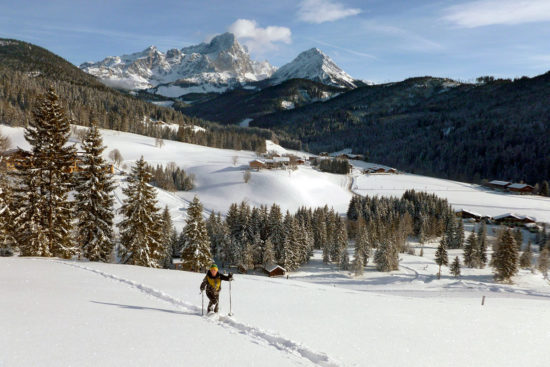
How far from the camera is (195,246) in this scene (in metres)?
35.3

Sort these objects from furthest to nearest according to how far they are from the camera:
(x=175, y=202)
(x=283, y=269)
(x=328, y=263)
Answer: (x=175, y=202), (x=328, y=263), (x=283, y=269)

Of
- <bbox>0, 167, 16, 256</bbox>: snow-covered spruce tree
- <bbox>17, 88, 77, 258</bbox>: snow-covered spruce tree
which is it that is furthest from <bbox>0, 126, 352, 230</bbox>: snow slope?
<bbox>17, 88, 77, 258</bbox>: snow-covered spruce tree

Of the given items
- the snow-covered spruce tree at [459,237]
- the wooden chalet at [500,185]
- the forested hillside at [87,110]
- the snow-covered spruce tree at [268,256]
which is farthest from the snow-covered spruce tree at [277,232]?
the forested hillside at [87,110]

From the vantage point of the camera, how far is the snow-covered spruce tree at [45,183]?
878 inches

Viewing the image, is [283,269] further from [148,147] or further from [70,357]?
[148,147]

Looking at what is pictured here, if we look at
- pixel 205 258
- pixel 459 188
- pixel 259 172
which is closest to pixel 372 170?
pixel 459 188

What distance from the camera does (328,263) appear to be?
6675 cm

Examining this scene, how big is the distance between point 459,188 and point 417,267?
3317 inches

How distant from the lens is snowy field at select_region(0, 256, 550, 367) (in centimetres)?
710

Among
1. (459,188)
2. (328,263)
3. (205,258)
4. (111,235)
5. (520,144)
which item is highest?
(520,144)

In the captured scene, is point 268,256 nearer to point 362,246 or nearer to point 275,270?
point 275,270

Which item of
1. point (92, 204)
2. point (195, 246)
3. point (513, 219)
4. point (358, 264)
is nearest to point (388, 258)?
point (358, 264)

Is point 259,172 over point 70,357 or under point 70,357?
over

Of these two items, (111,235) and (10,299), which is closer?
(10,299)
